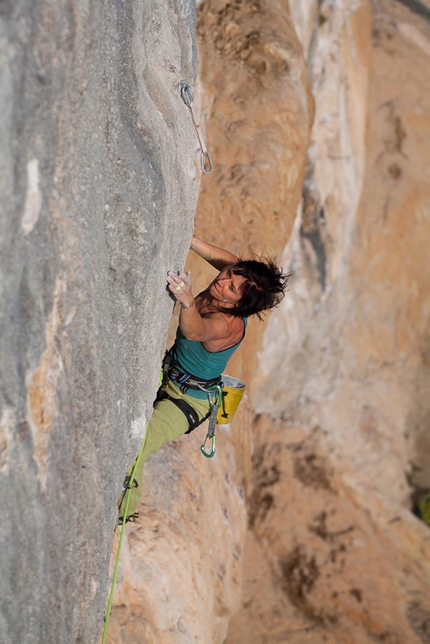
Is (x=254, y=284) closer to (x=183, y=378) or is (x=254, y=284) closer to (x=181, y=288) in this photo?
(x=181, y=288)

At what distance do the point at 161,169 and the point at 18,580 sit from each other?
211 cm

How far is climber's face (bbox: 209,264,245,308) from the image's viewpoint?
12.6 ft

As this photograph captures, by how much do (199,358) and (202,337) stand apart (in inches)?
18.5

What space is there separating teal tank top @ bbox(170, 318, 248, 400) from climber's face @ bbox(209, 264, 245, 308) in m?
0.28

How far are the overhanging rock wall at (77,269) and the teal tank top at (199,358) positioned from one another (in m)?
0.55

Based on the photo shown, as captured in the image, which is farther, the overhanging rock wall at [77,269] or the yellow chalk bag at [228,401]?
the yellow chalk bag at [228,401]

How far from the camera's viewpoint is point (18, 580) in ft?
8.52

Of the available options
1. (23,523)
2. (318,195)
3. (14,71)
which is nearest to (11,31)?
(14,71)

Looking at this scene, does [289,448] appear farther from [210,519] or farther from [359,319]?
[210,519]

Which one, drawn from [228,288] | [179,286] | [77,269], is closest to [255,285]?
[228,288]

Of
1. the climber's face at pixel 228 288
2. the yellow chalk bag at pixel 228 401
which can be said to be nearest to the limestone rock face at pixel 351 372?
the yellow chalk bag at pixel 228 401

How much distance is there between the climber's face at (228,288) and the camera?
3.85 metres

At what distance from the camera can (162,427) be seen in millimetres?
4254

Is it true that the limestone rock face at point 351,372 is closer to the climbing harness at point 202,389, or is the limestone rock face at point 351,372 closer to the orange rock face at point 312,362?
the orange rock face at point 312,362
